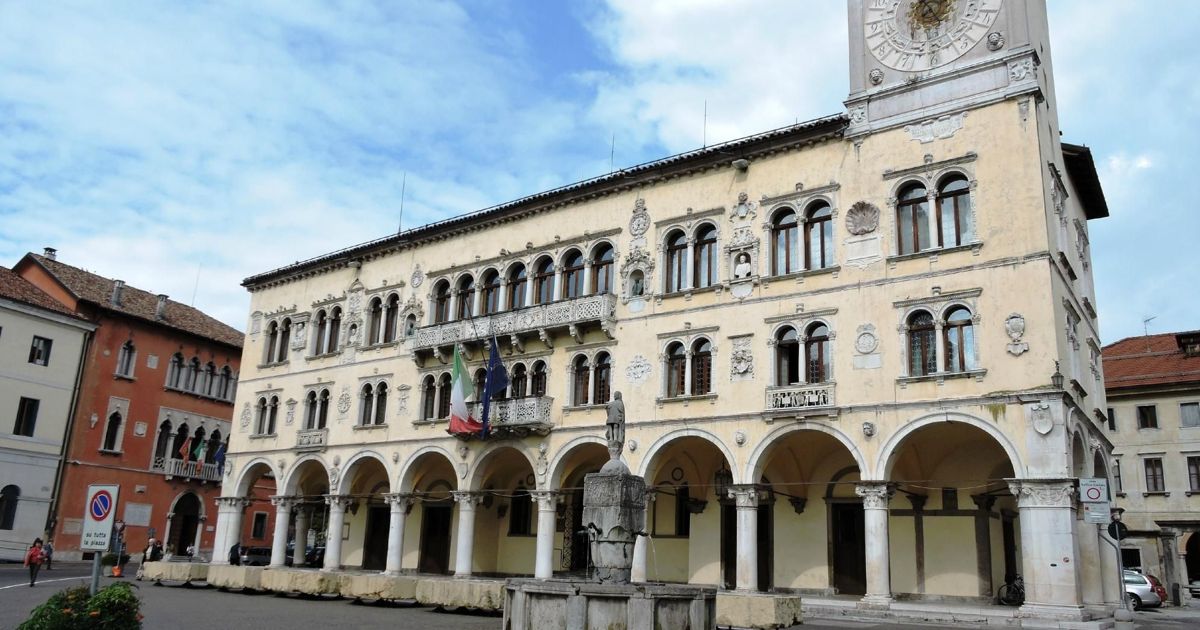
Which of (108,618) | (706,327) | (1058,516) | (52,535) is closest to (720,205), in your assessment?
(706,327)

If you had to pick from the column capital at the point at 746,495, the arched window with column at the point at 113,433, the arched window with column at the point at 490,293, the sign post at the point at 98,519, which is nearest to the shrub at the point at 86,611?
the sign post at the point at 98,519

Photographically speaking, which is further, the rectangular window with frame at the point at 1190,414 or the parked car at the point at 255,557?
the rectangular window with frame at the point at 1190,414

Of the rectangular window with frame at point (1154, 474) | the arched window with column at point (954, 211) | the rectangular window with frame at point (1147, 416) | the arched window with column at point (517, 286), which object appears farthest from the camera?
the rectangular window with frame at point (1147, 416)

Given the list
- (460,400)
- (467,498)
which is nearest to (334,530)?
(467,498)

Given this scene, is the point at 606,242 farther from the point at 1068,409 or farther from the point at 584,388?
the point at 1068,409

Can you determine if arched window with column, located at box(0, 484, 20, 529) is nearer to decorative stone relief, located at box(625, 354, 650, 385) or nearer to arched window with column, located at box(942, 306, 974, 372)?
decorative stone relief, located at box(625, 354, 650, 385)

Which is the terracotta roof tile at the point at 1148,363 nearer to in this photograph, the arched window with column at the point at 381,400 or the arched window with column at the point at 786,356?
the arched window with column at the point at 786,356

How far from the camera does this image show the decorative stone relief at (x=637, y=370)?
Answer: 2716cm

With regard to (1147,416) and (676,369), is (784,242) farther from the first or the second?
(1147,416)

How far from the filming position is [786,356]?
24.8 meters

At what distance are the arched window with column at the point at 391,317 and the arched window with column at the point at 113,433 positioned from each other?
16.9 meters

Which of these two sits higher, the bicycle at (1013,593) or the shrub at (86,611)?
the bicycle at (1013,593)

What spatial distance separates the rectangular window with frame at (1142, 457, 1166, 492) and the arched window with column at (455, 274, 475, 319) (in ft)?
105

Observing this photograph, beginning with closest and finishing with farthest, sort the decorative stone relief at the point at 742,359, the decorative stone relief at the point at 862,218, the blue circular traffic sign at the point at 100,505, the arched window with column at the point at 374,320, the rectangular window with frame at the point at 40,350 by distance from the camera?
the blue circular traffic sign at the point at 100,505 → the decorative stone relief at the point at 862,218 → the decorative stone relief at the point at 742,359 → the arched window with column at the point at 374,320 → the rectangular window with frame at the point at 40,350
